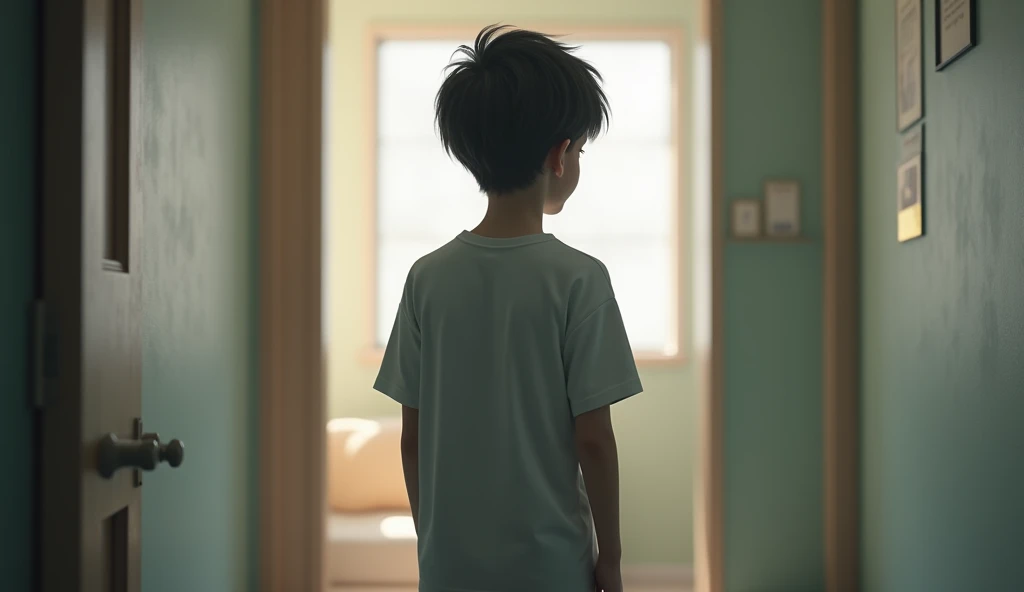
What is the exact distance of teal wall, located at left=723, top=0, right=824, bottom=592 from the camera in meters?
3.24

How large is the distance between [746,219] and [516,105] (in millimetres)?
2095

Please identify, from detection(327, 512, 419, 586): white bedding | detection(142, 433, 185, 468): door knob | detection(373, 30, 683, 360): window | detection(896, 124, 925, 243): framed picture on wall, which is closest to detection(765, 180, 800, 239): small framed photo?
detection(896, 124, 925, 243): framed picture on wall

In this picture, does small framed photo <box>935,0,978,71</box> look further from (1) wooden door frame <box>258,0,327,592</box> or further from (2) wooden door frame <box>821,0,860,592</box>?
(1) wooden door frame <box>258,0,327,592</box>

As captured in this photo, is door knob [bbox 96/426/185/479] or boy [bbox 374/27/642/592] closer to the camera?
door knob [bbox 96/426/185/479]

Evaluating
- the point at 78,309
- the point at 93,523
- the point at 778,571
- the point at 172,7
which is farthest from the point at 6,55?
the point at 778,571

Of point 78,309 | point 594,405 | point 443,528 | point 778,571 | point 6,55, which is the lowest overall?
point 778,571

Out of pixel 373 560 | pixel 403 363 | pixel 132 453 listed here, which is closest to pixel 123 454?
pixel 132 453

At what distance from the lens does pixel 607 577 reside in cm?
131

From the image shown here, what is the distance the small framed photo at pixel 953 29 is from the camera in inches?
80.5

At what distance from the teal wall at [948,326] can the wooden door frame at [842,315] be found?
5 centimetres

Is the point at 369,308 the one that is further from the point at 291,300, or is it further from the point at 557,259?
the point at 557,259

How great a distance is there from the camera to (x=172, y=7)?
93.4 inches

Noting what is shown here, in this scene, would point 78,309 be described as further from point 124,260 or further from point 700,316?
point 700,316

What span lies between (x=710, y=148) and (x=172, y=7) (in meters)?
1.77
